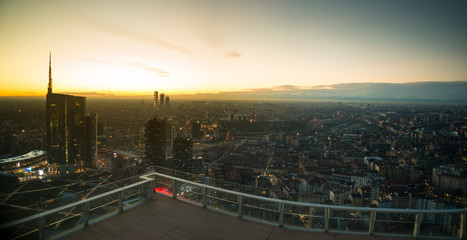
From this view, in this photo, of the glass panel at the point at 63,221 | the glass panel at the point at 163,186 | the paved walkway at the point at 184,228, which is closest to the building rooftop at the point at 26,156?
the glass panel at the point at 163,186

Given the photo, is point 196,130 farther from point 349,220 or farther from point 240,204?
point 349,220

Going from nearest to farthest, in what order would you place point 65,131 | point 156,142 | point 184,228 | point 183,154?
point 184,228, point 183,154, point 65,131, point 156,142

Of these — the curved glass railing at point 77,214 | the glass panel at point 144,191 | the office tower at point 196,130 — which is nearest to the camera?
the curved glass railing at point 77,214

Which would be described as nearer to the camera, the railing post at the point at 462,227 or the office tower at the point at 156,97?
the railing post at the point at 462,227

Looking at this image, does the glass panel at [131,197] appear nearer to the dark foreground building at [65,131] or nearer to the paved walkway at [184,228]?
the paved walkway at [184,228]

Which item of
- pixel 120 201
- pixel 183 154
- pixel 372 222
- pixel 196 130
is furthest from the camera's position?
pixel 196 130

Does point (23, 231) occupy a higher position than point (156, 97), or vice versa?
point (156, 97)

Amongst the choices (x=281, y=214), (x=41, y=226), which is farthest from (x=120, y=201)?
(x=281, y=214)

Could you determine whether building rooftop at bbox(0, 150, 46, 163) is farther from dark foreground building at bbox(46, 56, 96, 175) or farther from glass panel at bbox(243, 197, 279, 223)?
glass panel at bbox(243, 197, 279, 223)

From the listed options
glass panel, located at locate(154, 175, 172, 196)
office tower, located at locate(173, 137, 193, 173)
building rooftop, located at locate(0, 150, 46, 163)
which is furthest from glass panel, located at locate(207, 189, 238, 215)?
building rooftop, located at locate(0, 150, 46, 163)
